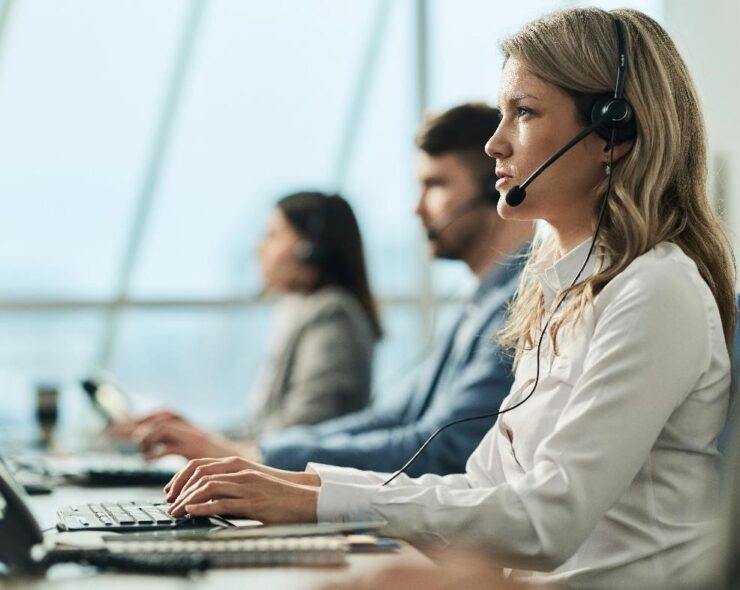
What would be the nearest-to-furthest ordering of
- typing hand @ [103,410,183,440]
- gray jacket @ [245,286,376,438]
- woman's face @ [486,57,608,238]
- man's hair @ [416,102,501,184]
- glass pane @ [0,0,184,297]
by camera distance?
1. woman's face @ [486,57,608,238]
2. typing hand @ [103,410,183,440]
3. man's hair @ [416,102,501,184]
4. gray jacket @ [245,286,376,438]
5. glass pane @ [0,0,184,297]

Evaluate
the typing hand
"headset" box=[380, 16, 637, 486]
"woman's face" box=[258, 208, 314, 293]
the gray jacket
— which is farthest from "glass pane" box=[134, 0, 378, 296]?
"headset" box=[380, 16, 637, 486]

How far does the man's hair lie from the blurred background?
3.44 m

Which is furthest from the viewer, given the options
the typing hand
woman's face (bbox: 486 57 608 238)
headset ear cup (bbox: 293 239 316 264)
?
headset ear cup (bbox: 293 239 316 264)

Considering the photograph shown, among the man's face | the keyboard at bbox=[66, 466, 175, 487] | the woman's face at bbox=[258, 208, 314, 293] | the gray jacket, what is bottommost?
the gray jacket

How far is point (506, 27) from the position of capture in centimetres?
164

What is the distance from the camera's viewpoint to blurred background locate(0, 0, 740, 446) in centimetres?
634

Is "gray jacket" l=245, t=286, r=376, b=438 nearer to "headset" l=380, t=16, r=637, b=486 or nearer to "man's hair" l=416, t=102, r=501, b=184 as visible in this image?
"man's hair" l=416, t=102, r=501, b=184

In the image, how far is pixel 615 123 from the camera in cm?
Result: 143

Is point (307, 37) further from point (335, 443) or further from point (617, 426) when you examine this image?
point (617, 426)

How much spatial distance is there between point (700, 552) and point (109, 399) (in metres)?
1.85

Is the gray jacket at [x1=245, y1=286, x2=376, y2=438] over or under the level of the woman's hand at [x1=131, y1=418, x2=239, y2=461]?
under

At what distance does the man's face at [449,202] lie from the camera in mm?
2715

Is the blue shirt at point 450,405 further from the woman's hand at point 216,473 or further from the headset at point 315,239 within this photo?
the headset at point 315,239

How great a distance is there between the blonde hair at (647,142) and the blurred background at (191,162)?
15.3 ft
